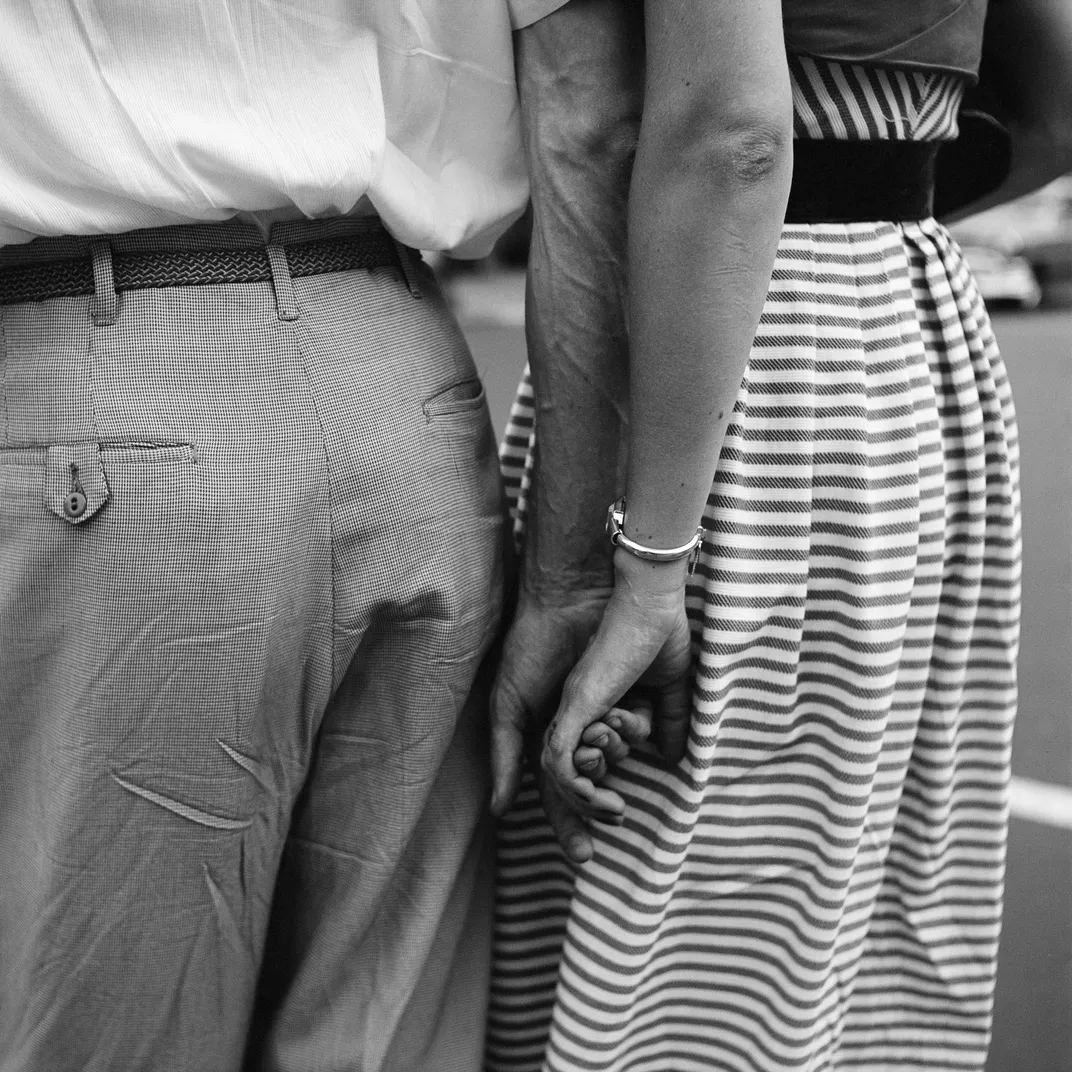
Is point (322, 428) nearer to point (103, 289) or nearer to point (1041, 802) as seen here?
point (103, 289)

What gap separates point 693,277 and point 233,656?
1.60ft

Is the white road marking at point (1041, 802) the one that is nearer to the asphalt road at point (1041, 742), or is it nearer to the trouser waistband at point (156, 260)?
the asphalt road at point (1041, 742)

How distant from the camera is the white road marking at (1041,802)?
2646 mm

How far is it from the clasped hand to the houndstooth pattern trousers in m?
0.05

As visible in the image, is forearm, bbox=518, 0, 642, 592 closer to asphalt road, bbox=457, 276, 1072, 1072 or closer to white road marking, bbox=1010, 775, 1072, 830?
asphalt road, bbox=457, 276, 1072, 1072

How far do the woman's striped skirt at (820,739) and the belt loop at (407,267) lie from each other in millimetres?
239

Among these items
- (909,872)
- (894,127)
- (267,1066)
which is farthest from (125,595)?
(909,872)

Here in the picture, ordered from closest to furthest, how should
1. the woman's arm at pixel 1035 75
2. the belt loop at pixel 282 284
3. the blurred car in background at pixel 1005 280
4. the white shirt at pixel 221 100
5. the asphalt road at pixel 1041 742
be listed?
the white shirt at pixel 221 100 < the belt loop at pixel 282 284 < the woman's arm at pixel 1035 75 < the asphalt road at pixel 1041 742 < the blurred car in background at pixel 1005 280

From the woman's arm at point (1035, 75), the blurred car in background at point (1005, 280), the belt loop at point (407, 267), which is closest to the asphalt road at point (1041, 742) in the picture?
the belt loop at point (407, 267)

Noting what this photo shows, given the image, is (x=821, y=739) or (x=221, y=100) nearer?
(x=221, y=100)

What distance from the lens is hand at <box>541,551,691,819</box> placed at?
1030 millimetres

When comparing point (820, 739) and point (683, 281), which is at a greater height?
point (683, 281)

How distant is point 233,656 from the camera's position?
3.07 ft

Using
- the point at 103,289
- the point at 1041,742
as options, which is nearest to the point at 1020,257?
the point at 1041,742
